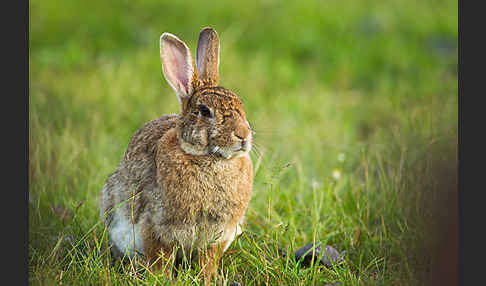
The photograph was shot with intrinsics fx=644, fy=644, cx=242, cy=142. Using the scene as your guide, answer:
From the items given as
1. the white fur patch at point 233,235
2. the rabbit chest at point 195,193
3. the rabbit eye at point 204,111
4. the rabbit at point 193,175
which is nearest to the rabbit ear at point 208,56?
the rabbit at point 193,175

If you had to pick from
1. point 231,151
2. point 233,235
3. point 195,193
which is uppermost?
point 231,151

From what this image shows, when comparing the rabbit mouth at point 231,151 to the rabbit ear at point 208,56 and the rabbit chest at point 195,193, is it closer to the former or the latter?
the rabbit chest at point 195,193

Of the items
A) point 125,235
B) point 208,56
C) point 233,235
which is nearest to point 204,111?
point 208,56

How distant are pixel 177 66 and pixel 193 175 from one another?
0.58 meters

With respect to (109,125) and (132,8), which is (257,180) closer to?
(109,125)

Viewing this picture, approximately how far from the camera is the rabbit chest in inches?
130

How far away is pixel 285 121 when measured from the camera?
6012 millimetres

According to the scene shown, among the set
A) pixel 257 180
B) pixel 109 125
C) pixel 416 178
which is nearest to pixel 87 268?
pixel 257 180

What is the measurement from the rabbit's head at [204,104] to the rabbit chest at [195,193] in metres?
0.08

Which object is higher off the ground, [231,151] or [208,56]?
[208,56]

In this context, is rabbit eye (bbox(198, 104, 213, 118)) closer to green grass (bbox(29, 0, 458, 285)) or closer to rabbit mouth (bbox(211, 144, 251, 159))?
rabbit mouth (bbox(211, 144, 251, 159))

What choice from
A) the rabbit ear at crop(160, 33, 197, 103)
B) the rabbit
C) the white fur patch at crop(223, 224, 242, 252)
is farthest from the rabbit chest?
the rabbit ear at crop(160, 33, 197, 103)

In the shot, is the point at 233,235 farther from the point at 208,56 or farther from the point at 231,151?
the point at 208,56

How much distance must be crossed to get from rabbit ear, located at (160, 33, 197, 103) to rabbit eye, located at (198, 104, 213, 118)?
0.17m
